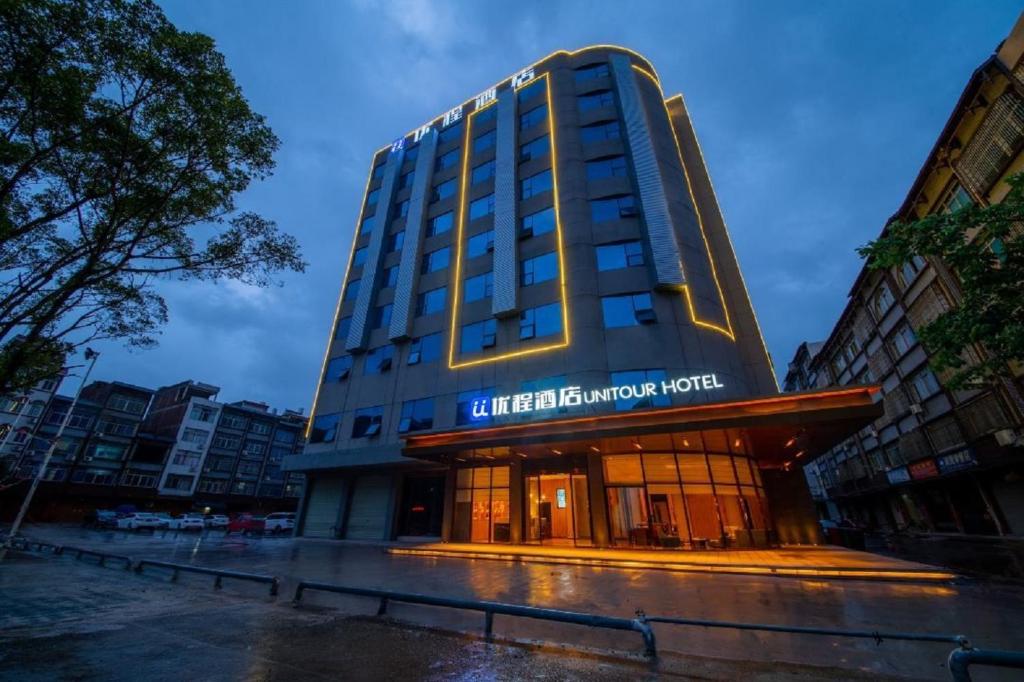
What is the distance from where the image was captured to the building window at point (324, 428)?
30125mm

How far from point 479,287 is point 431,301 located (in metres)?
4.22

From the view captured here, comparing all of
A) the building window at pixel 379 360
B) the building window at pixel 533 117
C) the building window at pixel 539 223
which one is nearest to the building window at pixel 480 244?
the building window at pixel 539 223

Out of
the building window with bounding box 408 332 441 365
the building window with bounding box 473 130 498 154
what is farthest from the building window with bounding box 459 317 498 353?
the building window with bounding box 473 130 498 154

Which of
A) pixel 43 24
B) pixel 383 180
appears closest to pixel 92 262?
pixel 43 24

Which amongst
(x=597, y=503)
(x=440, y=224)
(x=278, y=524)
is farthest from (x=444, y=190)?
(x=278, y=524)

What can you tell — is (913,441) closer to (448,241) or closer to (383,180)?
(448,241)

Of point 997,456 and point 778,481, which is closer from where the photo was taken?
point 778,481

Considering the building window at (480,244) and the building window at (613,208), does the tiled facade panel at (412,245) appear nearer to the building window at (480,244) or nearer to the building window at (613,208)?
the building window at (480,244)

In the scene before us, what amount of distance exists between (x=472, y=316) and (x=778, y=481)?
813 inches

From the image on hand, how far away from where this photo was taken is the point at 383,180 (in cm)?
3991

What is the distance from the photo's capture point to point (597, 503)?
20.0 m

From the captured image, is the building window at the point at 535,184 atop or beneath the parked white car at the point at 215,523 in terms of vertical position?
atop

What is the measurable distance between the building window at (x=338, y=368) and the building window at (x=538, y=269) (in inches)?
605

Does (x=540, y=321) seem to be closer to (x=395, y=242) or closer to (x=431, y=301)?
(x=431, y=301)
